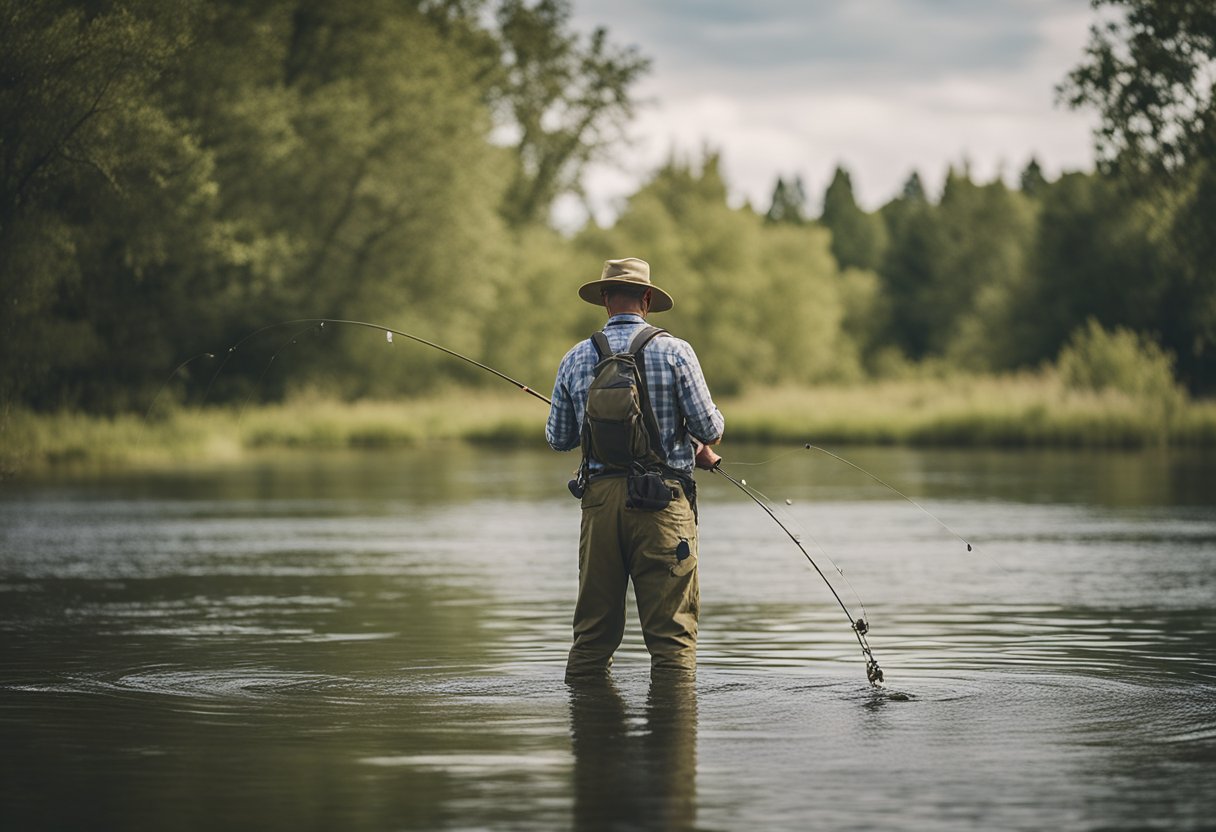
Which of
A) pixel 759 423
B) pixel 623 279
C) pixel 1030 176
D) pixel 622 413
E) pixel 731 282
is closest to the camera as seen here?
pixel 622 413

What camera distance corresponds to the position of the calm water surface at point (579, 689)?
21.9 feet

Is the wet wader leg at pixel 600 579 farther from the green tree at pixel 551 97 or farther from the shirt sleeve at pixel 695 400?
the green tree at pixel 551 97

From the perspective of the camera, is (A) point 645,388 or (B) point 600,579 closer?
(A) point 645,388

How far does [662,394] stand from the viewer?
8.77 meters

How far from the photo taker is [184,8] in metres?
16.5

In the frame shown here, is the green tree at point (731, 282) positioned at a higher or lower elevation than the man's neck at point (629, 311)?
higher

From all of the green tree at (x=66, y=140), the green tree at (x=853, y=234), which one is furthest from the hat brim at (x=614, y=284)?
the green tree at (x=853, y=234)

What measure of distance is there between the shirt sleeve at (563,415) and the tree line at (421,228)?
1.87 metres

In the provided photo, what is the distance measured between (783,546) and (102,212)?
6.70 metres

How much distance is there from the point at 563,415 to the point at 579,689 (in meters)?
1.23

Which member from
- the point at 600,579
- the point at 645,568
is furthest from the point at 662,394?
the point at 600,579

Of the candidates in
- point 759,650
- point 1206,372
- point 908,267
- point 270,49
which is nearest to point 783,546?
point 759,650

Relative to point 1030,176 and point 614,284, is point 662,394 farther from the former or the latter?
point 1030,176

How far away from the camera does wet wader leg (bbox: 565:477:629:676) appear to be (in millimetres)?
8859
